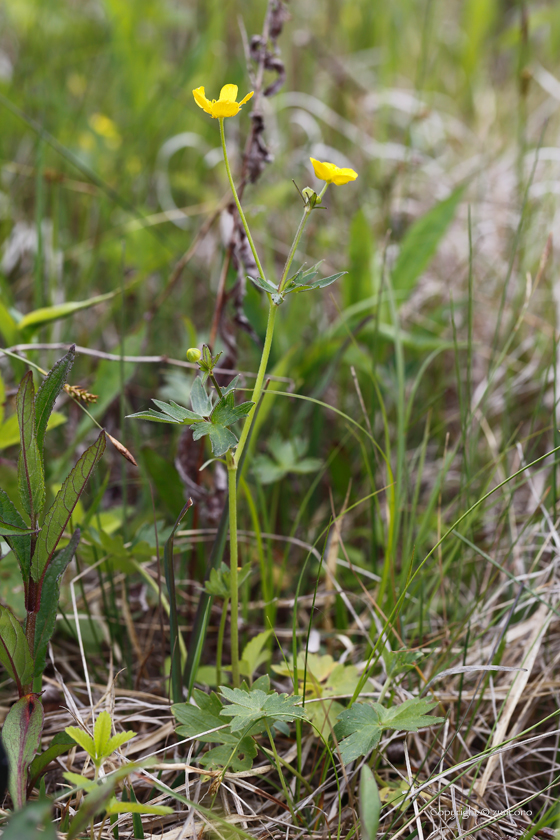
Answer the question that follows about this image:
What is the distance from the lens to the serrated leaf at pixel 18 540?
93 centimetres

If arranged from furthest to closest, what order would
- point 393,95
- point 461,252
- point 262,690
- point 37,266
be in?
point 393,95 < point 461,252 < point 37,266 < point 262,690

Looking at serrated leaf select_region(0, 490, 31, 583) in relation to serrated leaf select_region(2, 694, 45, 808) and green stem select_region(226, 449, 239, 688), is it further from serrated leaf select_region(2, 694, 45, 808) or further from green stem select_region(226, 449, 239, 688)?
green stem select_region(226, 449, 239, 688)

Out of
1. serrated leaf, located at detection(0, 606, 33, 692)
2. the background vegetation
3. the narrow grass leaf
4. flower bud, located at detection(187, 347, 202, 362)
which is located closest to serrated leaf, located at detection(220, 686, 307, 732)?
the background vegetation

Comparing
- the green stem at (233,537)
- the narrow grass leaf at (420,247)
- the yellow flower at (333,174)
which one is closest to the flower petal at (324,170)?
the yellow flower at (333,174)

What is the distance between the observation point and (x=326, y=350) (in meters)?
1.63

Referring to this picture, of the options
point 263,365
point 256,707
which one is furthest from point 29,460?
point 256,707

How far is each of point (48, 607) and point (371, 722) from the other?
0.51 meters

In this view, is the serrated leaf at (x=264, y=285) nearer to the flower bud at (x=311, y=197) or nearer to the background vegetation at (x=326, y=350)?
the flower bud at (x=311, y=197)

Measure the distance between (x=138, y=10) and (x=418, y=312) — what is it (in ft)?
6.50

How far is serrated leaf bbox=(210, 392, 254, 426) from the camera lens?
853 mm

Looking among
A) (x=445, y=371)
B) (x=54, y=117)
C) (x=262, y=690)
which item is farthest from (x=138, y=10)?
(x=262, y=690)

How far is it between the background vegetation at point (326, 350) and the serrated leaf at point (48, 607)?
10cm

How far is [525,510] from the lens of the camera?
5.39 feet

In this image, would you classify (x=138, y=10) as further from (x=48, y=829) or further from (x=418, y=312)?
(x=48, y=829)
